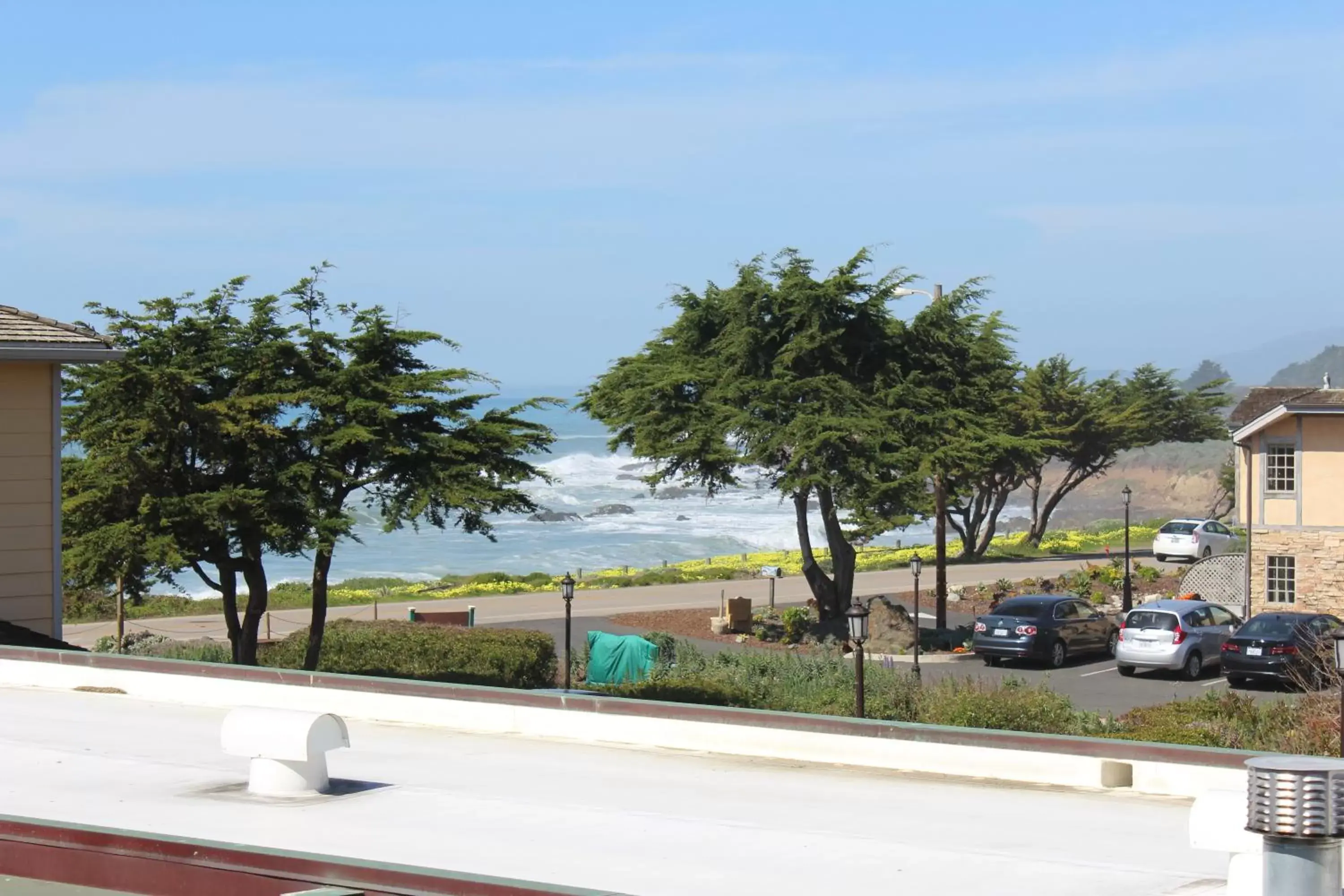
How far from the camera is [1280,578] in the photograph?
36.4 m

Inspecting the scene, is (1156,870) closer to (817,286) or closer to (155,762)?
(155,762)

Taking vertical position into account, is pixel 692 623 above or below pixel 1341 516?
below

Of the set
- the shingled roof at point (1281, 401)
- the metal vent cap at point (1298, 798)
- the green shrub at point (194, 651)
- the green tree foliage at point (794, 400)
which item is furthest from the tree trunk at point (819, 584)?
the metal vent cap at point (1298, 798)

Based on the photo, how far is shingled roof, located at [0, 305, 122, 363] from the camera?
19.0 metres

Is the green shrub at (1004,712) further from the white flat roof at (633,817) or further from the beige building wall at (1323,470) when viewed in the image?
the beige building wall at (1323,470)

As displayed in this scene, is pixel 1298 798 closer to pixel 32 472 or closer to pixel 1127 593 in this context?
pixel 32 472

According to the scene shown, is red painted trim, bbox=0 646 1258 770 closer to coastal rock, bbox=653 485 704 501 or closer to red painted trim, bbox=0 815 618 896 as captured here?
red painted trim, bbox=0 815 618 896

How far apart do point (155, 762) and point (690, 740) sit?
4273 millimetres

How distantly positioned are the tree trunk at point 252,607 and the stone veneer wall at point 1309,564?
23.1m

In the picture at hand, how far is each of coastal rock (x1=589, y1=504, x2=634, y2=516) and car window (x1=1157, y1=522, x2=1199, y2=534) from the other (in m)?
69.8

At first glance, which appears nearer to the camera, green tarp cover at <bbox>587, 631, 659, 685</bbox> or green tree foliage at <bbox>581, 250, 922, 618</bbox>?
green tarp cover at <bbox>587, 631, 659, 685</bbox>

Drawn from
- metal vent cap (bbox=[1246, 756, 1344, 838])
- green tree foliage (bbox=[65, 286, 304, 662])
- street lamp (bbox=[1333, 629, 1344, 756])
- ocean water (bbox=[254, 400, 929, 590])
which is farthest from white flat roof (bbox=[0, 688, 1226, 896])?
ocean water (bbox=[254, 400, 929, 590])

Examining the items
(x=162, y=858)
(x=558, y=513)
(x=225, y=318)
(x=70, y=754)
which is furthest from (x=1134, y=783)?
(x=558, y=513)

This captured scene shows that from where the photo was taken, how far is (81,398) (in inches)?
981
